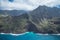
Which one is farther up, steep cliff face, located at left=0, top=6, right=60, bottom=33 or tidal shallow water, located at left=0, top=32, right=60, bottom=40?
steep cliff face, located at left=0, top=6, right=60, bottom=33

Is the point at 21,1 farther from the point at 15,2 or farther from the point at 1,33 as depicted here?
the point at 1,33

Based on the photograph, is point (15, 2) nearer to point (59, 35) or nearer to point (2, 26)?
point (2, 26)

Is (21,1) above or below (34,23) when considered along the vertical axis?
above

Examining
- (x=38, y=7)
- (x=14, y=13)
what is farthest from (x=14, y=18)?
(x=38, y=7)

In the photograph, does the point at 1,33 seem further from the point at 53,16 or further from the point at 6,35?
the point at 53,16

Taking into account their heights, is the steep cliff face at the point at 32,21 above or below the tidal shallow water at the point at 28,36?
above

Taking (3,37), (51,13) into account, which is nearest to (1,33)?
(3,37)

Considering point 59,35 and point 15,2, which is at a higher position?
point 15,2

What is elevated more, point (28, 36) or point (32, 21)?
point (32, 21)
